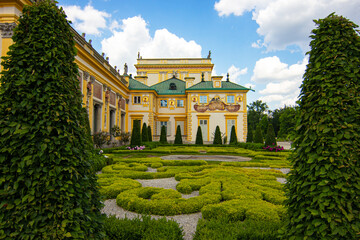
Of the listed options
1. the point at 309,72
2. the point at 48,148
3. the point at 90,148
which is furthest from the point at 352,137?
the point at 48,148

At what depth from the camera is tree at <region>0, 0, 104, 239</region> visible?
1.95 metres

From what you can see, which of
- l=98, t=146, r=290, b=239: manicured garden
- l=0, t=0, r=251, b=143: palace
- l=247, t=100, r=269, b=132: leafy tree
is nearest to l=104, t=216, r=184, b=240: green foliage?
l=98, t=146, r=290, b=239: manicured garden

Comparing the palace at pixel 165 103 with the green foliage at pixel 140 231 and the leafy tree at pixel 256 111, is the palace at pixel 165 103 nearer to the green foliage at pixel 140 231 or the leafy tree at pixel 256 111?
the green foliage at pixel 140 231

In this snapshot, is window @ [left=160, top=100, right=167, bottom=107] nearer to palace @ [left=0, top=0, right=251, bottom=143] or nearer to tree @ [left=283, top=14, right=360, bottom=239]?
palace @ [left=0, top=0, right=251, bottom=143]

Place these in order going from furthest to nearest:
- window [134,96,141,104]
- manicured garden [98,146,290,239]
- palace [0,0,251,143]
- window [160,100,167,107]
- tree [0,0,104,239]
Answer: window [160,100,167,107] < window [134,96,141,104] < palace [0,0,251,143] < manicured garden [98,146,290,239] < tree [0,0,104,239]

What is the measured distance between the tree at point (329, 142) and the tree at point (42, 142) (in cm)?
224

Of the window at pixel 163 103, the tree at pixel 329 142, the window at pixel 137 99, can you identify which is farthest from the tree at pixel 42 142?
the window at pixel 163 103

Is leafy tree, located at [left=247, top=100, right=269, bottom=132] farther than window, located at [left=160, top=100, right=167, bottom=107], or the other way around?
leafy tree, located at [left=247, top=100, right=269, bottom=132]

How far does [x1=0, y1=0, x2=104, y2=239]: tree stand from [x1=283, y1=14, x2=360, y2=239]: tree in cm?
224

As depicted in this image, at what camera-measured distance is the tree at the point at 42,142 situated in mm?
1945

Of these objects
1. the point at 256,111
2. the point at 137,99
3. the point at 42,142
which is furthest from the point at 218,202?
the point at 256,111

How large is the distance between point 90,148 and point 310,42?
2884 millimetres

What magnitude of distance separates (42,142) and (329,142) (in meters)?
2.84

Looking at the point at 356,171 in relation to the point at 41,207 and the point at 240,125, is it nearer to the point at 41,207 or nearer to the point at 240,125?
the point at 41,207
